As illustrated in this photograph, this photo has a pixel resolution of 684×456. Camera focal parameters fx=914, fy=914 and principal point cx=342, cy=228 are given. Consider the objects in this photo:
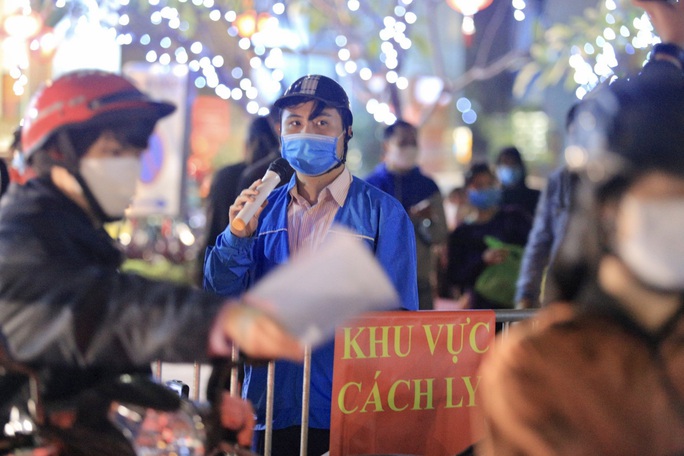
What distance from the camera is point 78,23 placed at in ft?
42.7

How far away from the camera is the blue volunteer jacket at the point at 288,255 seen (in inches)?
159

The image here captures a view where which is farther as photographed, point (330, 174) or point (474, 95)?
point (474, 95)

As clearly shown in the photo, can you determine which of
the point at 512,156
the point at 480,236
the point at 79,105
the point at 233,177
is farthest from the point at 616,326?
the point at 512,156

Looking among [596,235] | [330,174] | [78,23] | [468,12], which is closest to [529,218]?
[330,174]

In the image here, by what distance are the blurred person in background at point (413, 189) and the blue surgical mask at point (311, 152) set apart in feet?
11.6

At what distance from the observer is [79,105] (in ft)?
8.29

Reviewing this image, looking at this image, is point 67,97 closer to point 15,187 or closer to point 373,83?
point 15,187

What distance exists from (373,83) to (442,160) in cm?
3201

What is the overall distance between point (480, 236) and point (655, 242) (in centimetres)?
586

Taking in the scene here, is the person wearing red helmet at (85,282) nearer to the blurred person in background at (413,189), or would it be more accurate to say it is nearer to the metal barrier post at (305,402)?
the metal barrier post at (305,402)

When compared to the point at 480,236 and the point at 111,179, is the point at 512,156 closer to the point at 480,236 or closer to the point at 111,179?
the point at 480,236

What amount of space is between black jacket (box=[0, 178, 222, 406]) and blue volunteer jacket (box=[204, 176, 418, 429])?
1606 mm

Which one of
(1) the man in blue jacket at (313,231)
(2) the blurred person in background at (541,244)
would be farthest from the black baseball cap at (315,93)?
(2) the blurred person in background at (541,244)

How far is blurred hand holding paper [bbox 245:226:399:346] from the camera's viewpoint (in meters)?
2.20
